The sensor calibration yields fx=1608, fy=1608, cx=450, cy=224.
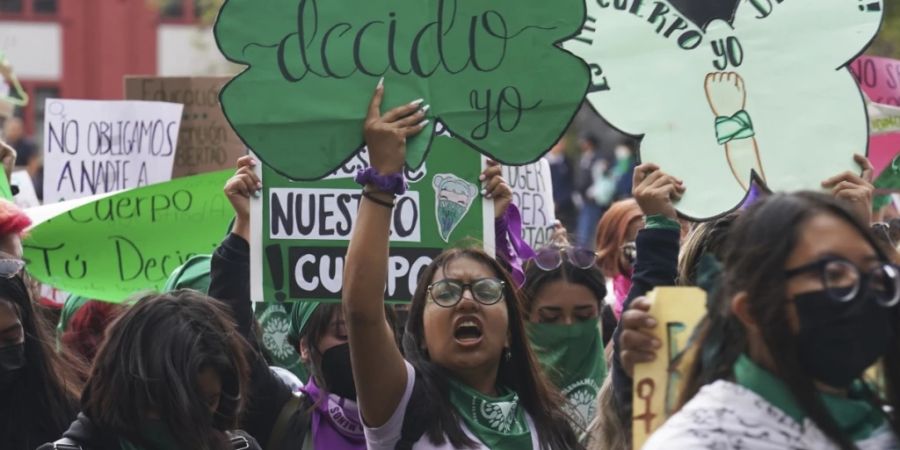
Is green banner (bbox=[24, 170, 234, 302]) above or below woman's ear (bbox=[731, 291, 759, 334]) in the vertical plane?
below

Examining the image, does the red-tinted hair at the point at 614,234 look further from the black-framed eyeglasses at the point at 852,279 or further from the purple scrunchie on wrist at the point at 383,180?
the black-framed eyeglasses at the point at 852,279

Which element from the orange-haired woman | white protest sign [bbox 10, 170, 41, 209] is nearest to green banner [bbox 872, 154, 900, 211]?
the orange-haired woman

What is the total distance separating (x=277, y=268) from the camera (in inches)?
173

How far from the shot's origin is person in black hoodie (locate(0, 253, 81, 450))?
4137mm

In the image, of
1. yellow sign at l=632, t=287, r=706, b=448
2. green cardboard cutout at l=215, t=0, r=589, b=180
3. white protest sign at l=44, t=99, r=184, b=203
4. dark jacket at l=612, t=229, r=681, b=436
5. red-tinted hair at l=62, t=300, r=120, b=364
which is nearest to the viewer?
yellow sign at l=632, t=287, r=706, b=448

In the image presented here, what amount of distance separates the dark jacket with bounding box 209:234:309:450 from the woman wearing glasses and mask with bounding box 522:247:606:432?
3.36ft

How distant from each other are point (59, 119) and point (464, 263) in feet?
11.8

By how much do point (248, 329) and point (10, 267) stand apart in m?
0.74

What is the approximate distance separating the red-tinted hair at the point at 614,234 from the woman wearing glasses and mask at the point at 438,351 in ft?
7.41

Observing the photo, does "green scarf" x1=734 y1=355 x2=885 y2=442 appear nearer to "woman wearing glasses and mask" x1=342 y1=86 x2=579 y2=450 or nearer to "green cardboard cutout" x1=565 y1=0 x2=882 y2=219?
"woman wearing glasses and mask" x1=342 y1=86 x2=579 y2=450

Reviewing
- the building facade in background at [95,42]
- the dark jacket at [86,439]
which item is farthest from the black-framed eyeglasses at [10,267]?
the building facade in background at [95,42]

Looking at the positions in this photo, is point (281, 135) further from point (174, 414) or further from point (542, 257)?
point (542, 257)

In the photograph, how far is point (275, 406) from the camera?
471 centimetres

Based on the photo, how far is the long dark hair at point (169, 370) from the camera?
3.76 metres
